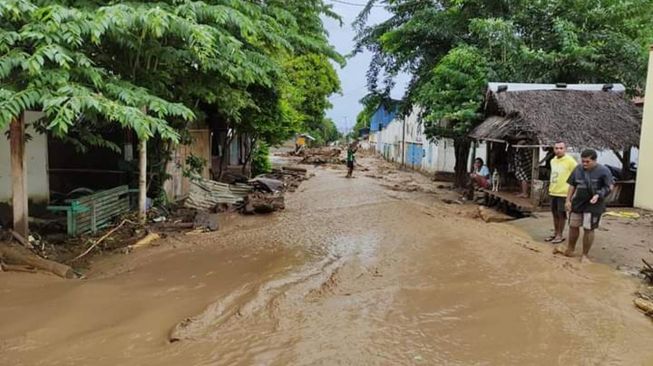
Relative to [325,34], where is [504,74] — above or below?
below

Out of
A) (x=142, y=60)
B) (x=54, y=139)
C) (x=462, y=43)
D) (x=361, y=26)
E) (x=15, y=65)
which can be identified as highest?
(x=361, y=26)

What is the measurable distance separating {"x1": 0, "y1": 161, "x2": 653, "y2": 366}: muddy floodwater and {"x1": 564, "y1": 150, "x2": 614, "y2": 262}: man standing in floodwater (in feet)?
1.93

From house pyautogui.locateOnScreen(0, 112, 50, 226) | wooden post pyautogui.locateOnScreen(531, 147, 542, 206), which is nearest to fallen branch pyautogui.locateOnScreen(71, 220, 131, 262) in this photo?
house pyautogui.locateOnScreen(0, 112, 50, 226)

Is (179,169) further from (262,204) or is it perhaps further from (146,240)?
(146,240)

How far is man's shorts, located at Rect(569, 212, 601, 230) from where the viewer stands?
287 inches

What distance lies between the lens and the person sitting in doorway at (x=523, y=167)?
12.6 m

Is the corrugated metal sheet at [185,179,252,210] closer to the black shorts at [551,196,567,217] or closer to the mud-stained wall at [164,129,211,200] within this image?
the mud-stained wall at [164,129,211,200]

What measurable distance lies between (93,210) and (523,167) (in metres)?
10.0

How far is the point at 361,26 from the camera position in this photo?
20266 millimetres

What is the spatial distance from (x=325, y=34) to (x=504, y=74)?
5.14 meters

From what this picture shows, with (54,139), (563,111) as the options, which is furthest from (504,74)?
(54,139)

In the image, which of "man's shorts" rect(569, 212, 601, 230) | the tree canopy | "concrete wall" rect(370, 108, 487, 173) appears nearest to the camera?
the tree canopy

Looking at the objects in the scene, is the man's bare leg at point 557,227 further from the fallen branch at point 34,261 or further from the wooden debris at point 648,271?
the fallen branch at point 34,261

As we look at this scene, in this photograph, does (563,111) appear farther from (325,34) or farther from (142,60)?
(142,60)
